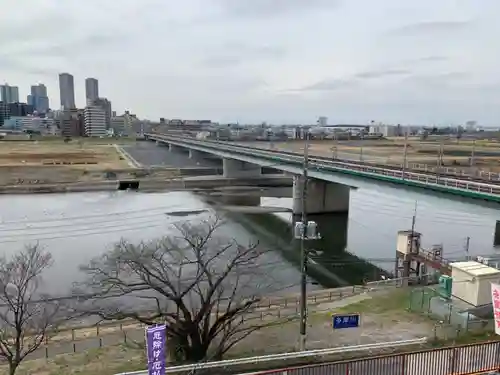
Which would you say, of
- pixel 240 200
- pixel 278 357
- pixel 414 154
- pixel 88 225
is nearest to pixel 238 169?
pixel 240 200

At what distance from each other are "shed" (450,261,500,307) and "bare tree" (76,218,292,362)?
26.1 feet

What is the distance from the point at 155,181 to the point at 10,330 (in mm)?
50124

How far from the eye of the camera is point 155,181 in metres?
67.8

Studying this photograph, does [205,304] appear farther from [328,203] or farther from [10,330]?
[328,203]

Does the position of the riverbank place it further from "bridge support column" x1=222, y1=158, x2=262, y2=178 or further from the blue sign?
"bridge support column" x1=222, y1=158, x2=262, y2=178

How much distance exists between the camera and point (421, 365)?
11195mm

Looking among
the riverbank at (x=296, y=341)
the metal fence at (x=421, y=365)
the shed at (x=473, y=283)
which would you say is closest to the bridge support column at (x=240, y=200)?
the shed at (x=473, y=283)

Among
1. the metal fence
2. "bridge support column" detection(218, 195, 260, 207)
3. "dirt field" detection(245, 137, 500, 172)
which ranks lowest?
"bridge support column" detection(218, 195, 260, 207)

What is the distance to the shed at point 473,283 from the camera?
17.6 m

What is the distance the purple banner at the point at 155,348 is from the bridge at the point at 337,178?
2172 centimetres

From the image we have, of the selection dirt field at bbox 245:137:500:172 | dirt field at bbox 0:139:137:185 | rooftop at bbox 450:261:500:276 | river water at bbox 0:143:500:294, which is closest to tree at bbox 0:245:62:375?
river water at bbox 0:143:500:294

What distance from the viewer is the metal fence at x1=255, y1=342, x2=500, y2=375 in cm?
1095

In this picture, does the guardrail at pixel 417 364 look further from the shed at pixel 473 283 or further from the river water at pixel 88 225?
the river water at pixel 88 225

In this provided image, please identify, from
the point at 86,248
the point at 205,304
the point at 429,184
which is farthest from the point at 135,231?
the point at 205,304
